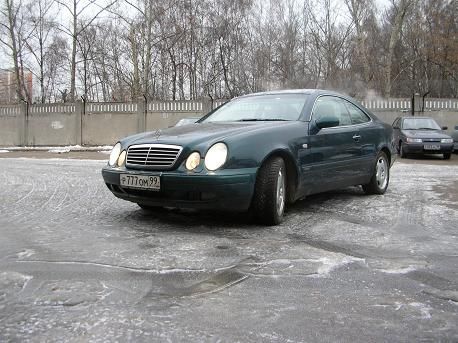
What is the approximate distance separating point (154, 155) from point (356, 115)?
307 centimetres

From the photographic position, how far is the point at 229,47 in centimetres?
3334

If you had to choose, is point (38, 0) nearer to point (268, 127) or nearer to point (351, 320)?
point (268, 127)

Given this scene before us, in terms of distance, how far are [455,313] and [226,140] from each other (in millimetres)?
2455

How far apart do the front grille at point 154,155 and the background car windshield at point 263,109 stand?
4.29 feet

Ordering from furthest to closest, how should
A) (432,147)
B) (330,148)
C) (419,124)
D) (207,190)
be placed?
(419,124), (432,147), (330,148), (207,190)

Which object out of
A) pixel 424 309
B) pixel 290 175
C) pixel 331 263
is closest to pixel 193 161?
pixel 290 175

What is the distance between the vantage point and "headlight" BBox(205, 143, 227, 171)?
4461mm

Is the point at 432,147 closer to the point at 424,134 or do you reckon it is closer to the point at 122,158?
Answer: the point at 424,134

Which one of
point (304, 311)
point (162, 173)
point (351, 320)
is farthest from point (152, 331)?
point (162, 173)

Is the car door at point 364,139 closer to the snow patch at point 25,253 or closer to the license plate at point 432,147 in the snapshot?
the snow patch at point 25,253

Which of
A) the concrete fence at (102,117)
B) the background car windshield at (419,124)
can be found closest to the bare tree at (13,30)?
the concrete fence at (102,117)

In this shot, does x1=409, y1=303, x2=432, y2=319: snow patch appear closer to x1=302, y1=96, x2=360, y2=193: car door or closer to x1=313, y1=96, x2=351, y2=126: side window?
x1=302, y1=96, x2=360, y2=193: car door

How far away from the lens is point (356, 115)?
6.57 metres

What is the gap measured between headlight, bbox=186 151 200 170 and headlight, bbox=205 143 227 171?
8 cm
